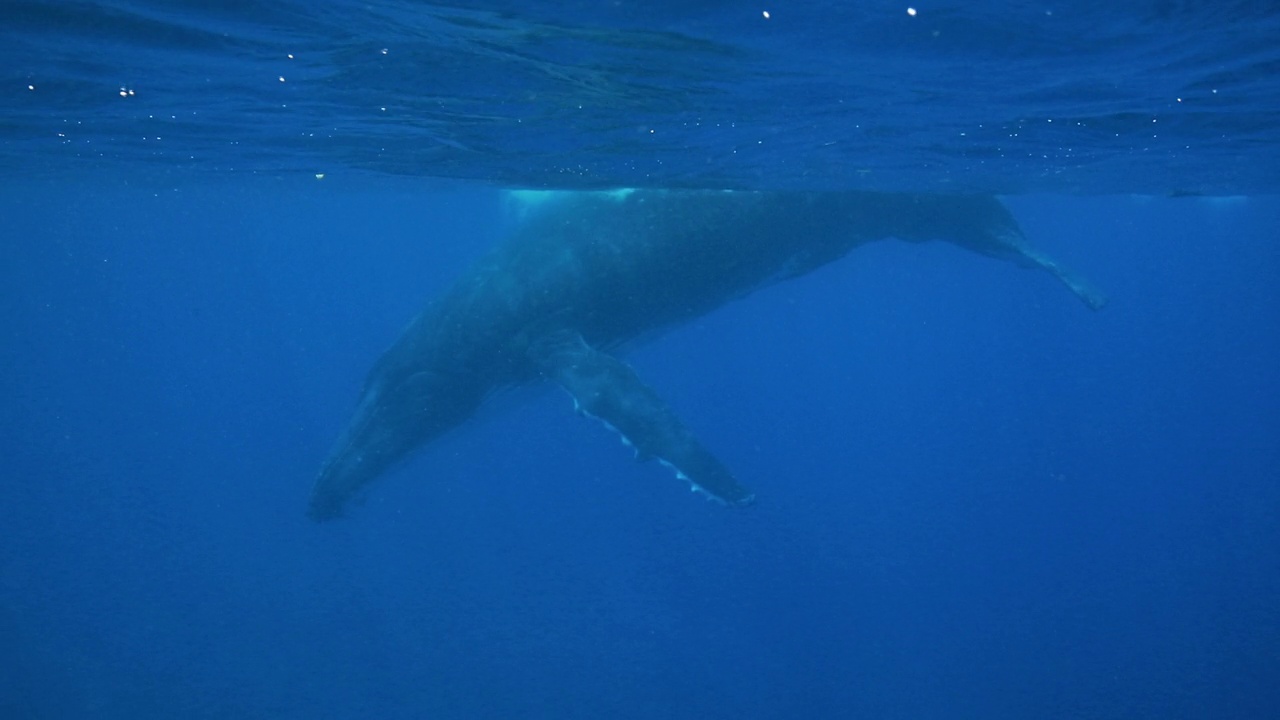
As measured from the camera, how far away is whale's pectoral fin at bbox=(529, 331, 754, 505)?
35.8 feet

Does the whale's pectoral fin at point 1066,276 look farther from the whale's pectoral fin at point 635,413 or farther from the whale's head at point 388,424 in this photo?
the whale's head at point 388,424

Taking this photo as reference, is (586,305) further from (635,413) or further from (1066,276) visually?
(1066,276)

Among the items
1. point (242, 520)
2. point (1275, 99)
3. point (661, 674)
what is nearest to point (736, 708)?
point (661, 674)

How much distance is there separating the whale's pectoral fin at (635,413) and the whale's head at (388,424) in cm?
150

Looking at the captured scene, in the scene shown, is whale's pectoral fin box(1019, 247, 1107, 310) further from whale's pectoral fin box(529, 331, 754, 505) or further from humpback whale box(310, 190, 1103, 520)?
whale's pectoral fin box(529, 331, 754, 505)

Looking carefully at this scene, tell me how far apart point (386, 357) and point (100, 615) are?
2041cm

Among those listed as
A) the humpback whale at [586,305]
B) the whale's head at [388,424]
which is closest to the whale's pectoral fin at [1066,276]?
the humpback whale at [586,305]

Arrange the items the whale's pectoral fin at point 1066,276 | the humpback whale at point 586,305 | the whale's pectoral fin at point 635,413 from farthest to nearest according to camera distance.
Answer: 1. the whale's pectoral fin at point 1066,276
2. the humpback whale at point 586,305
3. the whale's pectoral fin at point 635,413

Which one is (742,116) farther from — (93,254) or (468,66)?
(93,254)

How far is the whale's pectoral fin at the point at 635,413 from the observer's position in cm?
1091

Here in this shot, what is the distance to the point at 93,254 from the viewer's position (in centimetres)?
8431

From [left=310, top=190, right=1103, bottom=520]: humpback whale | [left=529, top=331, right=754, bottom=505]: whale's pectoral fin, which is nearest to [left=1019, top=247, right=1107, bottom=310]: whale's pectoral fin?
[left=310, top=190, right=1103, bottom=520]: humpback whale

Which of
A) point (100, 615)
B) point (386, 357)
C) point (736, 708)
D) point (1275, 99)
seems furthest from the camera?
point (100, 615)

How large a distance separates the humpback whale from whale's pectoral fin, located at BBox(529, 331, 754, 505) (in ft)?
0.07
